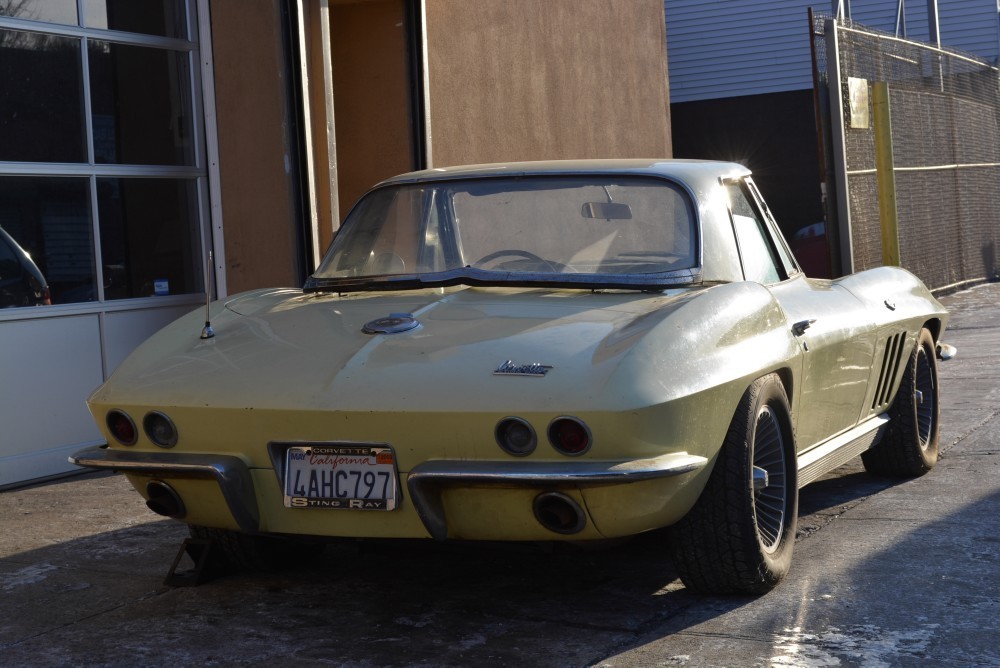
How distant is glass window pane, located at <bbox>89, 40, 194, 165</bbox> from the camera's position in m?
7.27

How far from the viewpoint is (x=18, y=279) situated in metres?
6.74

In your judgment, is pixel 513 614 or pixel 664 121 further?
pixel 664 121

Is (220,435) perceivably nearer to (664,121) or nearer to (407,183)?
(407,183)

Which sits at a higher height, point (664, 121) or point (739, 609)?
point (664, 121)

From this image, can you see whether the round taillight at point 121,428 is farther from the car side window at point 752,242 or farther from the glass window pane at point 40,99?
the glass window pane at point 40,99

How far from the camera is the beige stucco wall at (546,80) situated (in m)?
9.73

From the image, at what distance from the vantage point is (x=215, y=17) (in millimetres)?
7719

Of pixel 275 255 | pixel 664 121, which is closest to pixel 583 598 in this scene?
pixel 275 255

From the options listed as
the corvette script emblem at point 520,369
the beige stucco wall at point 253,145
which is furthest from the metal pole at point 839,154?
the corvette script emblem at point 520,369

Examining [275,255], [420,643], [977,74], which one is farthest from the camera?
[977,74]

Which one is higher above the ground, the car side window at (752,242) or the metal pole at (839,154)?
the metal pole at (839,154)

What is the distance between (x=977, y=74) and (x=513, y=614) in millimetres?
15169

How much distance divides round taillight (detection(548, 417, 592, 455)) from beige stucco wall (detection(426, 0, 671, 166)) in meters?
6.23

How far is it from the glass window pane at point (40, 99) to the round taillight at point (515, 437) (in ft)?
14.2
